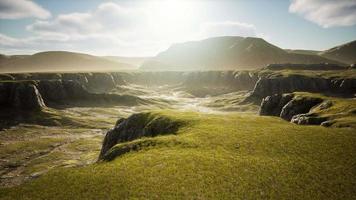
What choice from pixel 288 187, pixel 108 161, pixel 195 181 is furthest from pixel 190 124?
pixel 288 187

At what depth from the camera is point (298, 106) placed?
101 meters

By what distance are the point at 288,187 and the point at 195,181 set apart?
11966 mm

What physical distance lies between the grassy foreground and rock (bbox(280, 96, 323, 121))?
145 feet

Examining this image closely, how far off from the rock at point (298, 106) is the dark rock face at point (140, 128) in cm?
4997

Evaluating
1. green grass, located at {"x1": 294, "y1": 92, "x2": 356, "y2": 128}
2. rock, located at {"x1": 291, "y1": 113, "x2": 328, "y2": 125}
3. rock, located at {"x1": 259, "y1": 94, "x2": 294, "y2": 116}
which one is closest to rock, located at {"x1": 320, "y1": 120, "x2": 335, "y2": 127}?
green grass, located at {"x1": 294, "y1": 92, "x2": 356, "y2": 128}

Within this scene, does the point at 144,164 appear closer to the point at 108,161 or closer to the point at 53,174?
the point at 108,161

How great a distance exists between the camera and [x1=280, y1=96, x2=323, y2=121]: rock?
322ft

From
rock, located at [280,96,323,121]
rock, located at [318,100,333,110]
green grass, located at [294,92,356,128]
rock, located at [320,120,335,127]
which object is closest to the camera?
green grass, located at [294,92,356,128]

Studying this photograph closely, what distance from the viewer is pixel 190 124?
65938 mm

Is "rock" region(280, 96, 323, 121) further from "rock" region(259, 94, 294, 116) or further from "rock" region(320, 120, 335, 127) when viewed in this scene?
"rock" region(320, 120, 335, 127)

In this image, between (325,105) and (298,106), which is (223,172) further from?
→ (298,106)

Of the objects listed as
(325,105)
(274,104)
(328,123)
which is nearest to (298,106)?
(325,105)

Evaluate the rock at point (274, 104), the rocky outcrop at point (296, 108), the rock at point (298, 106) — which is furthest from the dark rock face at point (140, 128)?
the rock at point (274, 104)

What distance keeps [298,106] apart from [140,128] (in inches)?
2431
